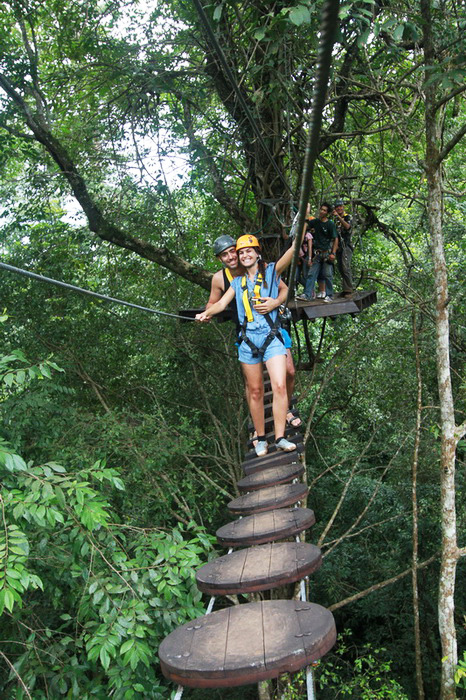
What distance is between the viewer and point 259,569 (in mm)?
2104

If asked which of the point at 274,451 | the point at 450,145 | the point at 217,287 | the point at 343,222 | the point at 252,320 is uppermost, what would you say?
the point at 450,145

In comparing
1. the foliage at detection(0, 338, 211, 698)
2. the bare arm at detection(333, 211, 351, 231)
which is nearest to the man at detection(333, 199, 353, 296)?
the bare arm at detection(333, 211, 351, 231)

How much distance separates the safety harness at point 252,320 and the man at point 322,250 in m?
1.53

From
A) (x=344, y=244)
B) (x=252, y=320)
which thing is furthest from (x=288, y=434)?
(x=344, y=244)

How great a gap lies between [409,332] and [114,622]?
16.7 feet

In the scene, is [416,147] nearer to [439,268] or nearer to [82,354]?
A: [439,268]

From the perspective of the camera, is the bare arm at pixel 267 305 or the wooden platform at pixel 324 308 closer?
the bare arm at pixel 267 305

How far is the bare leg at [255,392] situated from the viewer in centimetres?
366

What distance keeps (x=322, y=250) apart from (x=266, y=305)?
6.11 ft

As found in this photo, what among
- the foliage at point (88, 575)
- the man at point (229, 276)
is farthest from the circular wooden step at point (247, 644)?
the man at point (229, 276)

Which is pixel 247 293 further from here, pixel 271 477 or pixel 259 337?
pixel 271 477

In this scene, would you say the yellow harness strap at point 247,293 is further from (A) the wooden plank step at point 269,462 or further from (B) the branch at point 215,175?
(B) the branch at point 215,175

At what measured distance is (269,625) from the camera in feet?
5.83

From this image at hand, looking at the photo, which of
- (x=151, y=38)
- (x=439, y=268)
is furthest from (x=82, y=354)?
Answer: (x=439, y=268)
